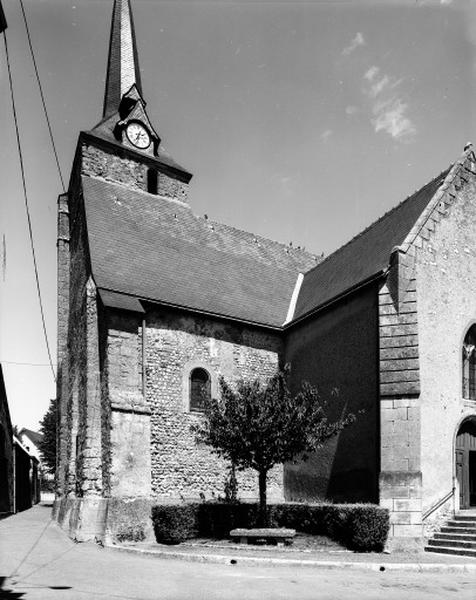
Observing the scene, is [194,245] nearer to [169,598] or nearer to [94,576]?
[94,576]

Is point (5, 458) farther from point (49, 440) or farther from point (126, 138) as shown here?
point (126, 138)

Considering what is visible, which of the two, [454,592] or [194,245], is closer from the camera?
[454,592]

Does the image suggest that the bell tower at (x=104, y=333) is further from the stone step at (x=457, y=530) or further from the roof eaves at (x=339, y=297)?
the stone step at (x=457, y=530)

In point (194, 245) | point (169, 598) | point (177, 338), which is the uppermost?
point (194, 245)

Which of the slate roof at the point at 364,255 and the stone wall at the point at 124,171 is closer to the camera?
the slate roof at the point at 364,255

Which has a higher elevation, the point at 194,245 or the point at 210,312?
the point at 194,245

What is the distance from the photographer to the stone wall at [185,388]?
16984 millimetres

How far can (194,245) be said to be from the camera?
2253cm

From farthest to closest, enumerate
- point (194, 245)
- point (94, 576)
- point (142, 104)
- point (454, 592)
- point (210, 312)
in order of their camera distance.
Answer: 1. point (142, 104)
2. point (194, 245)
3. point (210, 312)
4. point (94, 576)
5. point (454, 592)

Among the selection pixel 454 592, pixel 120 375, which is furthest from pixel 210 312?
pixel 454 592

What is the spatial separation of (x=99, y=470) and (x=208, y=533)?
3516mm

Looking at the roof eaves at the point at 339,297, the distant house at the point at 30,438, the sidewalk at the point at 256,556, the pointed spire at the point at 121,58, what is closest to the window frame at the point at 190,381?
the roof eaves at the point at 339,297

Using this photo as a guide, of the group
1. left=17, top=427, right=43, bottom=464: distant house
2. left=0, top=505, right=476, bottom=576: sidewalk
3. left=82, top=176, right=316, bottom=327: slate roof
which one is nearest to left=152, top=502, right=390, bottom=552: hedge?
left=0, top=505, right=476, bottom=576: sidewalk

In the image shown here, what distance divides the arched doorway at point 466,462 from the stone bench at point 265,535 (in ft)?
15.2
